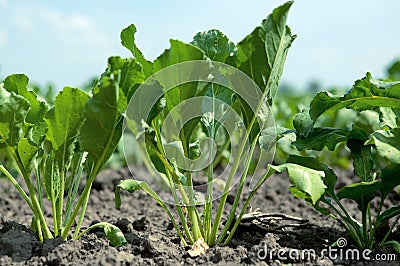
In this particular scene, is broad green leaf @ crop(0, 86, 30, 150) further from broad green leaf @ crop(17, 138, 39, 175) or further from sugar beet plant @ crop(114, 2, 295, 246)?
sugar beet plant @ crop(114, 2, 295, 246)

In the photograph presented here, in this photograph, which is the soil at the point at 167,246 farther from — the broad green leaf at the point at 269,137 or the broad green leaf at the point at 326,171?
the broad green leaf at the point at 269,137

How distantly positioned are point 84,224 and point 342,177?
9.19 feet

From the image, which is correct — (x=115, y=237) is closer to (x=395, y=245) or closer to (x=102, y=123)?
(x=102, y=123)

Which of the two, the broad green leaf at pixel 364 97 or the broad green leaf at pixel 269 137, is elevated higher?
the broad green leaf at pixel 364 97

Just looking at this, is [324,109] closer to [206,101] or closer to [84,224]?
[206,101]

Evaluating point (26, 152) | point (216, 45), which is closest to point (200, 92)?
point (216, 45)

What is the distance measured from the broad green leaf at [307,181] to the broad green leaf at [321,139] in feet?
1.02

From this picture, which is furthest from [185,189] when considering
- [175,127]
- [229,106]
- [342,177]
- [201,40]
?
[342,177]

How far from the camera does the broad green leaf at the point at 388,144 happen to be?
72.4 inches

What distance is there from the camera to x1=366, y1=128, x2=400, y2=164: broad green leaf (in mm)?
1839

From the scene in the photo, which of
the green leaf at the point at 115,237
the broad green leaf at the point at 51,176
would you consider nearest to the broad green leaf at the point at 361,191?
the green leaf at the point at 115,237

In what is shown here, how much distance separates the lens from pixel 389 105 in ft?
6.88

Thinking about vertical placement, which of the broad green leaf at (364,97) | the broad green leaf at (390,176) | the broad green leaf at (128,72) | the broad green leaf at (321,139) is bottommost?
the broad green leaf at (390,176)

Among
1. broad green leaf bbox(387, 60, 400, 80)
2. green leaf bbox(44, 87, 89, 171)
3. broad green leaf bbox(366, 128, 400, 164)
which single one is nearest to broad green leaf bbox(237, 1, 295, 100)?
broad green leaf bbox(366, 128, 400, 164)
